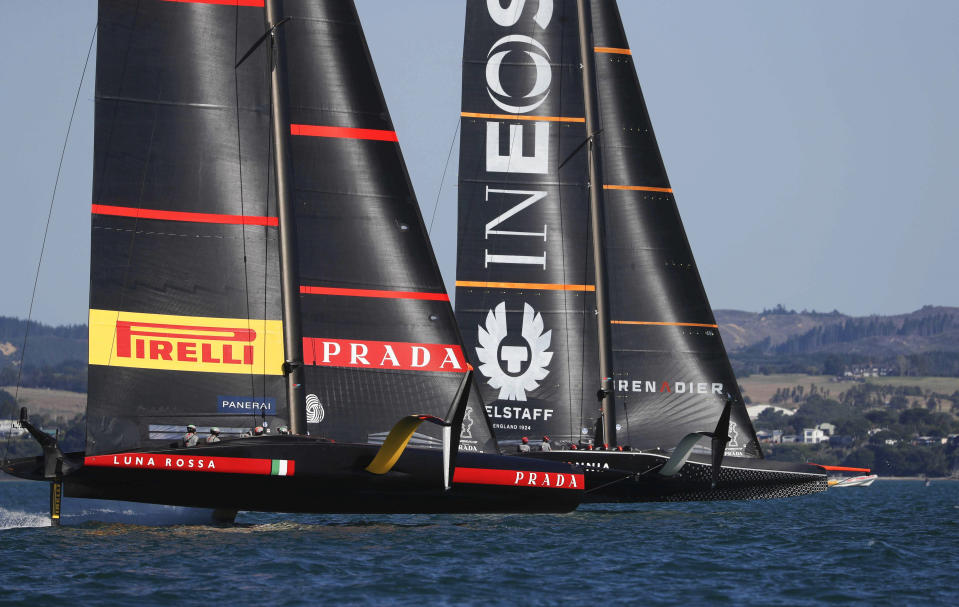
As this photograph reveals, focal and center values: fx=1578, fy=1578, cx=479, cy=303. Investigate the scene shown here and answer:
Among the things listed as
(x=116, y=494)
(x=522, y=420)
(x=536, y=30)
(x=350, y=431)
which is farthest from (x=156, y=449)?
→ (x=536, y=30)

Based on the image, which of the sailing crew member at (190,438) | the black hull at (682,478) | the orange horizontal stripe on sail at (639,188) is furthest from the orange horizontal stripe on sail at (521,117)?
the sailing crew member at (190,438)

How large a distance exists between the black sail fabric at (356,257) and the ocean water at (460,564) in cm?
214

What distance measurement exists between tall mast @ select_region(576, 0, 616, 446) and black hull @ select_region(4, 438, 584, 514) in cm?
839

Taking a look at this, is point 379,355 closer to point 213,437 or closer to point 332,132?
point 213,437

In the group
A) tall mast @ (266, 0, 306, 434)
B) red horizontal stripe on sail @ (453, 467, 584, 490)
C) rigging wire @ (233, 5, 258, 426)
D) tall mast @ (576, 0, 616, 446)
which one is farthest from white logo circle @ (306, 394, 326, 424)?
tall mast @ (576, 0, 616, 446)

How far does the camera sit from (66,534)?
23703 mm

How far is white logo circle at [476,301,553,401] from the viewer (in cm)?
3188

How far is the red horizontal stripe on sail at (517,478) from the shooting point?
23.5m

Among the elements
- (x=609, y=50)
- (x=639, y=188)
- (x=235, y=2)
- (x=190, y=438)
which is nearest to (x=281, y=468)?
(x=190, y=438)

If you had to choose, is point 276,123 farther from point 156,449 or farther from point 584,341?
point 584,341

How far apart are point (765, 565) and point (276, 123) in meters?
9.79

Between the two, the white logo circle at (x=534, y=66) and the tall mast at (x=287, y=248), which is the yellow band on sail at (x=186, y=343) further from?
the white logo circle at (x=534, y=66)

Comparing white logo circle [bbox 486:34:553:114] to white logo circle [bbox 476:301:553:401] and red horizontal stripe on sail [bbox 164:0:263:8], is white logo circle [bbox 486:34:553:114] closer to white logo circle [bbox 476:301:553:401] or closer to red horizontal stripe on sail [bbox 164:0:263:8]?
white logo circle [bbox 476:301:553:401]

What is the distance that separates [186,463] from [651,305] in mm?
13777
